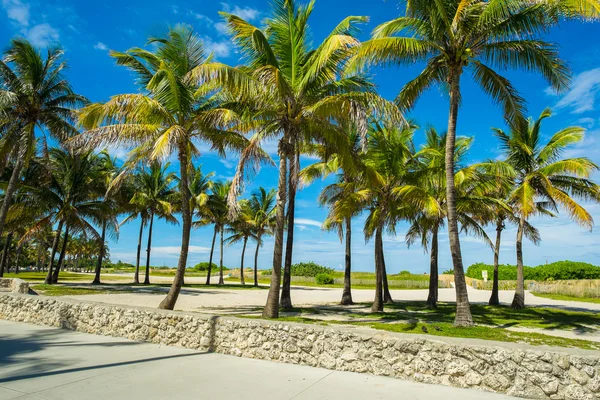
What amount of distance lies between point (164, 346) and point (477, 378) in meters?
5.58

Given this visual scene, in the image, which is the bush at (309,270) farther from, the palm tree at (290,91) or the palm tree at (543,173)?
the palm tree at (290,91)

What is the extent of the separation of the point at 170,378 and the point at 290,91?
812 cm

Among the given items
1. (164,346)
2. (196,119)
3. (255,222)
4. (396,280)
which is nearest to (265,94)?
(196,119)

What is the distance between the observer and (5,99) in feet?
52.9

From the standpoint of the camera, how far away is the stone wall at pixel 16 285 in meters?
12.8

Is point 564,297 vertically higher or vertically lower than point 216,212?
lower

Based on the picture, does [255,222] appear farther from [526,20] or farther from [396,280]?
[526,20]

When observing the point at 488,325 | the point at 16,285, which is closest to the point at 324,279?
the point at 488,325

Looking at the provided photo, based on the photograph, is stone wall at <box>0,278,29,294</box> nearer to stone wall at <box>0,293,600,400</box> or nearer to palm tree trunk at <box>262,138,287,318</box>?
stone wall at <box>0,293,600,400</box>

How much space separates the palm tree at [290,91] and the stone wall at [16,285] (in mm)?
8550

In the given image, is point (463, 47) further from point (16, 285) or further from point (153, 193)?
point (153, 193)

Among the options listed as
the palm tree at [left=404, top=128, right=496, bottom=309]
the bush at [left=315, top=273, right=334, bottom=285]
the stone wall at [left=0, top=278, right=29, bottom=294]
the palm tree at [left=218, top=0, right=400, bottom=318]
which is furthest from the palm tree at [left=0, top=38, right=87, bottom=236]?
the bush at [left=315, top=273, right=334, bottom=285]

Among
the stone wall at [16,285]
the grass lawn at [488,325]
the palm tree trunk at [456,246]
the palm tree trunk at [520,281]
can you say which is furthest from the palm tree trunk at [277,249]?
the palm tree trunk at [520,281]

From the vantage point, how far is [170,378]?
17.3 feet
